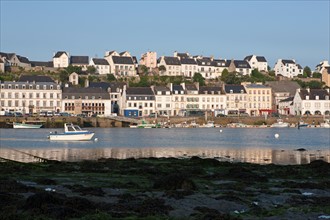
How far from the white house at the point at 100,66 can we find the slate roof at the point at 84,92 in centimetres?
3007

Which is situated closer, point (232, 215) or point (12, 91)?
point (232, 215)

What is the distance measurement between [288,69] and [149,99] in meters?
61.1

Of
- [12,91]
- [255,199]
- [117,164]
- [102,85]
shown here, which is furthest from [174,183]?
[102,85]

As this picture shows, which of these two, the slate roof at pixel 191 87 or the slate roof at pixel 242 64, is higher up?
the slate roof at pixel 242 64

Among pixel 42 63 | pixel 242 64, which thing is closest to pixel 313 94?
pixel 242 64

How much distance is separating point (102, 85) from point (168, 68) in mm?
29103

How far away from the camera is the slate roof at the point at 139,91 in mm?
126562

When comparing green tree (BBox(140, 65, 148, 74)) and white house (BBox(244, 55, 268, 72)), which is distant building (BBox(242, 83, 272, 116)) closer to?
green tree (BBox(140, 65, 148, 74))

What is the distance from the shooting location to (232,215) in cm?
1577

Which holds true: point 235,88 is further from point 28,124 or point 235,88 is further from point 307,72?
point 28,124

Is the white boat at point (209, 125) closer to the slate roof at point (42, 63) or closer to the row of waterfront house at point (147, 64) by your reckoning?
the row of waterfront house at point (147, 64)

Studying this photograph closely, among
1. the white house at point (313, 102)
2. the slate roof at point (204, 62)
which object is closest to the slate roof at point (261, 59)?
the slate roof at point (204, 62)

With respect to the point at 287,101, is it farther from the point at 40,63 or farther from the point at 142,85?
the point at 40,63

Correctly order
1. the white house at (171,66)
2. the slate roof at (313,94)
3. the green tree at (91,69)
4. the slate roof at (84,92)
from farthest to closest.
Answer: the white house at (171,66) < the green tree at (91,69) < the slate roof at (313,94) < the slate roof at (84,92)
